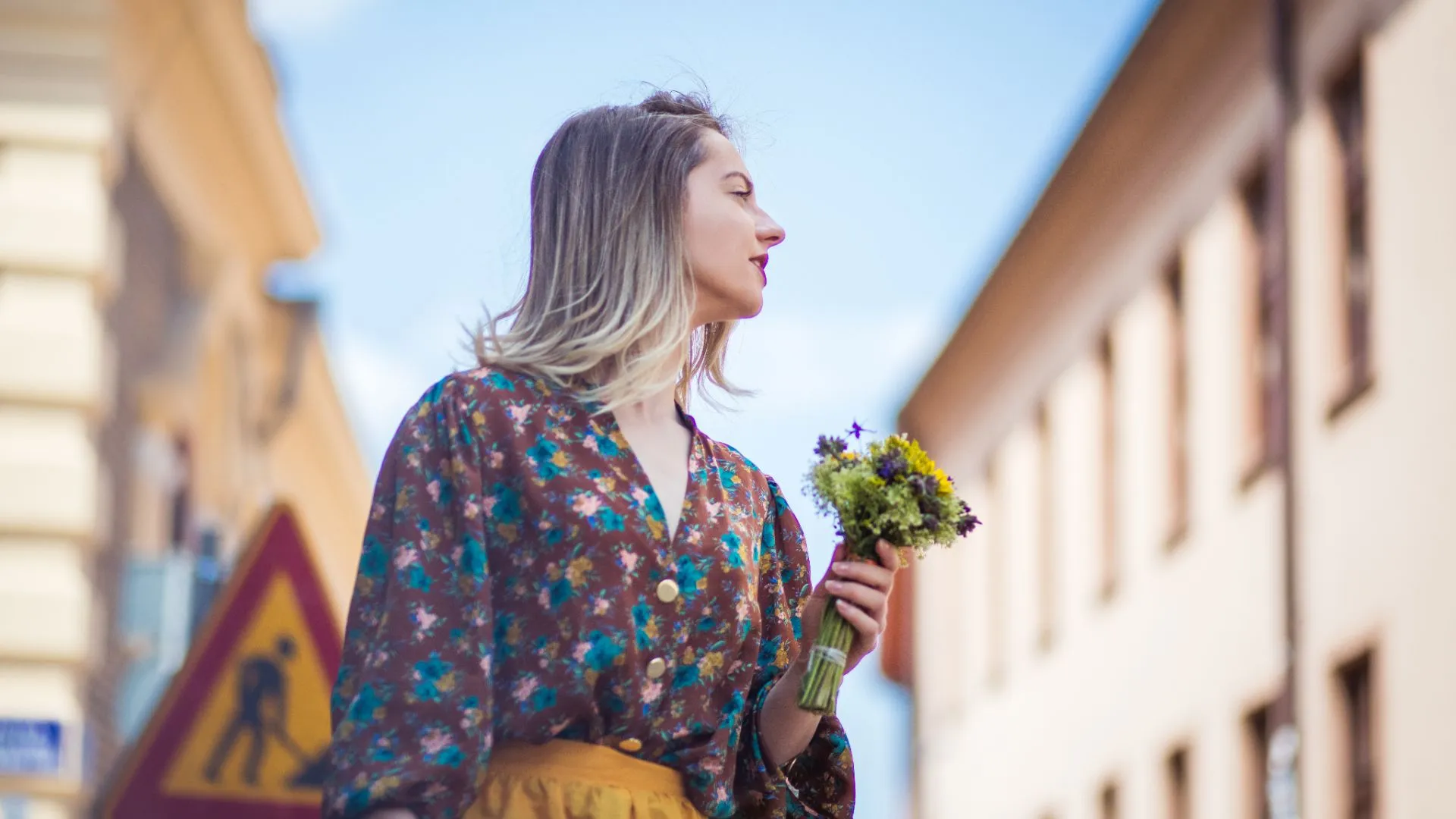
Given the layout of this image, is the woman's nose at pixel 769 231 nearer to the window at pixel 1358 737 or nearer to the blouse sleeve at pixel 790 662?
the blouse sleeve at pixel 790 662

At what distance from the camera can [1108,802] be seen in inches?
1084

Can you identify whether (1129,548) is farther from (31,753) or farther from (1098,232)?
(31,753)

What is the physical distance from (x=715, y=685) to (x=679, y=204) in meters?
0.73

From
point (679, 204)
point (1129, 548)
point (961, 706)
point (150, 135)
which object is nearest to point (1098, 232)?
point (1129, 548)

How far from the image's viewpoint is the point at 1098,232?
2823 centimetres

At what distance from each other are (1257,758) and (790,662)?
18.6 meters

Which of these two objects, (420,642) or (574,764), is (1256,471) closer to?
(574,764)

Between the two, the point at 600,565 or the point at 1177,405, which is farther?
the point at 1177,405

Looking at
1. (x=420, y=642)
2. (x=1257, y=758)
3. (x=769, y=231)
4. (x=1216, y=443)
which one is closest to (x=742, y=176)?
(x=769, y=231)

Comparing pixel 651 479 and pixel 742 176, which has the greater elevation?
pixel 742 176

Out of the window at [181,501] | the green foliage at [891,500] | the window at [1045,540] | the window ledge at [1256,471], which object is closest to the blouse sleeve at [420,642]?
the green foliage at [891,500]

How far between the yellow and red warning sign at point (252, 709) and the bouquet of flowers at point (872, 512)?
2.29 meters

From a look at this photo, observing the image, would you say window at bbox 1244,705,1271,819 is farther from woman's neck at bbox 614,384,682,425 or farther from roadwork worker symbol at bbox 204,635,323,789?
woman's neck at bbox 614,384,682,425

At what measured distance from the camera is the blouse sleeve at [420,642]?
344 centimetres
